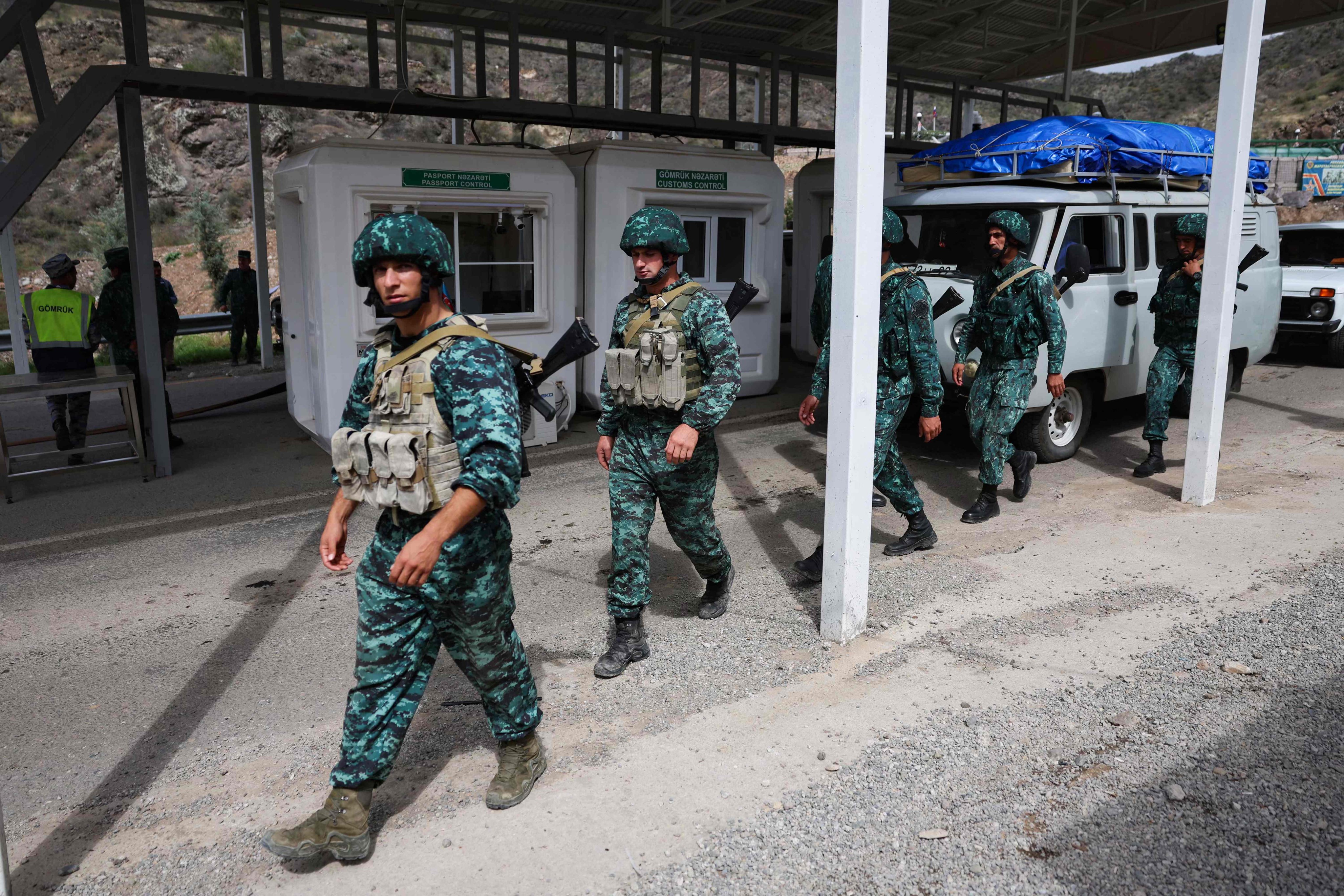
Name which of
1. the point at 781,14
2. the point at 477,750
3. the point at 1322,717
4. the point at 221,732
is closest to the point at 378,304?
the point at 477,750

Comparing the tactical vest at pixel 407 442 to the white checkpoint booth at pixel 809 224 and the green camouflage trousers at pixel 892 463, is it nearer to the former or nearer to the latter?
the green camouflage trousers at pixel 892 463

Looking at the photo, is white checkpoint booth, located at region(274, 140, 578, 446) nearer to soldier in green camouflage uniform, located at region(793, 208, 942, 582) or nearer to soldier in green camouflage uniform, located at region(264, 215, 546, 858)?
soldier in green camouflage uniform, located at region(793, 208, 942, 582)

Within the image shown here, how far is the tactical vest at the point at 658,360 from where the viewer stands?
12.9 feet

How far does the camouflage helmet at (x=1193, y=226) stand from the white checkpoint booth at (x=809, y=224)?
15.8 ft

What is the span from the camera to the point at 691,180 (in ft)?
30.3

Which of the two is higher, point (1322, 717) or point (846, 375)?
point (846, 375)

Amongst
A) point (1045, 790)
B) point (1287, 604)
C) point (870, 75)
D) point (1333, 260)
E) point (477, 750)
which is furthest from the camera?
point (1333, 260)

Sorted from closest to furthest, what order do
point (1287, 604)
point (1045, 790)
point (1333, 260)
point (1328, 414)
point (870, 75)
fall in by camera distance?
point (1045, 790), point (870, 75), point (1287, 604), point (1328, 414), point (1333, 260)

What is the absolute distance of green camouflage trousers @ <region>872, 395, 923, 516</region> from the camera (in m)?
5.17

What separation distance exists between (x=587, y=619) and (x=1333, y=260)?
12303mm

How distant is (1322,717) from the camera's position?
3.55 metres

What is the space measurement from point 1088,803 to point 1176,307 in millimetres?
4918

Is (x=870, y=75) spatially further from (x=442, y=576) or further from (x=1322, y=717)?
(x=1322, y=717)

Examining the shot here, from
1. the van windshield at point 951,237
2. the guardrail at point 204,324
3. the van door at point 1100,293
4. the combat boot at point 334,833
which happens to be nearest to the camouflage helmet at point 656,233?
the combat boot at point 334,833
